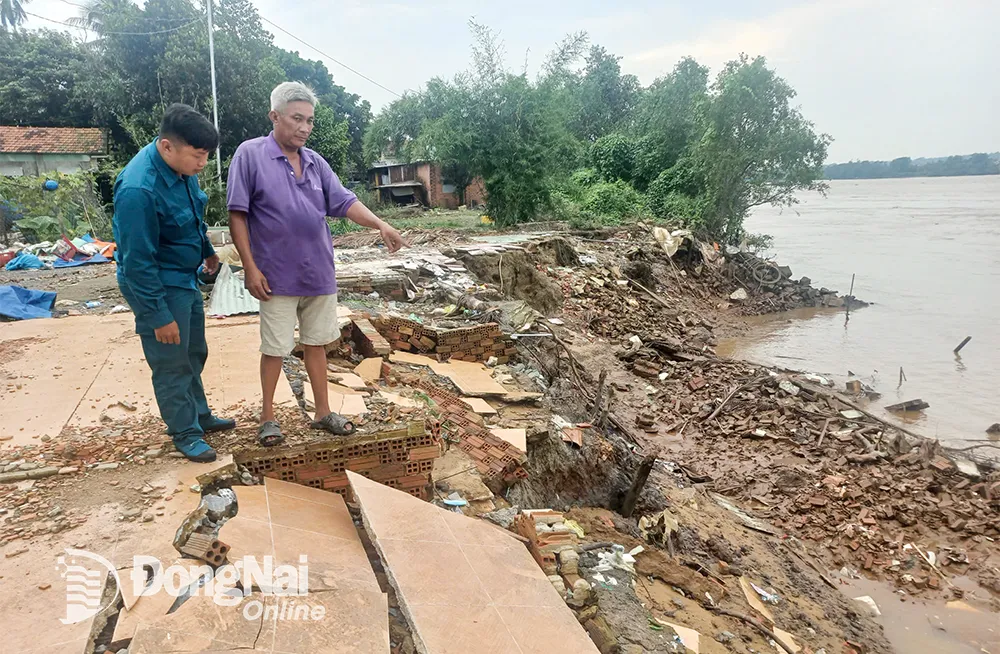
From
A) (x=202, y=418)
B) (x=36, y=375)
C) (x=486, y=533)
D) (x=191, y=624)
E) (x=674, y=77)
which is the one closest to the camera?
(x=191, y=624)

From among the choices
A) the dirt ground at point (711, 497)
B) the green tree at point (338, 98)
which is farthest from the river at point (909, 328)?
the green tree at point (338, 98)

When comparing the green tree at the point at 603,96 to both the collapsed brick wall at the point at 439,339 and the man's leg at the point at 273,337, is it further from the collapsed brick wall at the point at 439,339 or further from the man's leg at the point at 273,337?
the man's leg at the point at 273,337

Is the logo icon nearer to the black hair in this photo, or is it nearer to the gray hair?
the black hair

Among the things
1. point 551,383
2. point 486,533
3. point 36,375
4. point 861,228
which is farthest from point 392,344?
point 861,228

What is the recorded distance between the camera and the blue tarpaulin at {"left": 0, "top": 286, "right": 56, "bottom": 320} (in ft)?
19.0

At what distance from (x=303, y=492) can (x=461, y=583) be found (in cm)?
90

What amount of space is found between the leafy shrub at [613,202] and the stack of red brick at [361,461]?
17.4 meters

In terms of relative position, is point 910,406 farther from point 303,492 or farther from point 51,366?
point 51,366

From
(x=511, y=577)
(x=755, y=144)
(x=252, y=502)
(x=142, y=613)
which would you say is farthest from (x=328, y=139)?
(x=142, y=613)

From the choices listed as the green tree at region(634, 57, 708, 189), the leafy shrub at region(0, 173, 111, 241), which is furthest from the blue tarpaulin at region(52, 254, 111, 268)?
the green tree at region(634, 57, 708, 189)

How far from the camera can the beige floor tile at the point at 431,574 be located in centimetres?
205

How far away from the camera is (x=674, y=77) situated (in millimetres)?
23766

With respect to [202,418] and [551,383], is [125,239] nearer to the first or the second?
[202,418]

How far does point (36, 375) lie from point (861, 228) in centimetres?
4926
